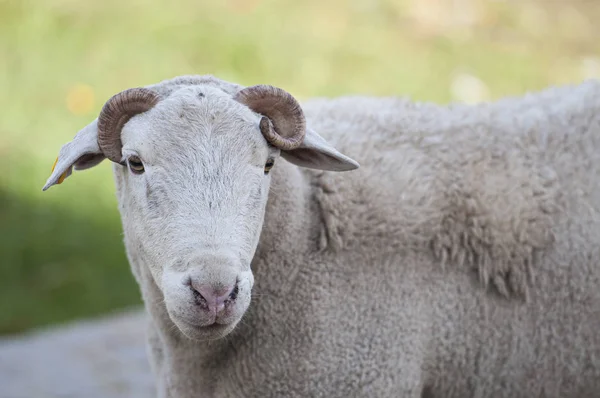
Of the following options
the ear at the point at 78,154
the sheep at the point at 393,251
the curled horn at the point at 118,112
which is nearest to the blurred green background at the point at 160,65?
the sheep at the point at 393,251

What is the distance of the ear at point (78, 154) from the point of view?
10.7 ft

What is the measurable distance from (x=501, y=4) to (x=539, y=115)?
9821mm

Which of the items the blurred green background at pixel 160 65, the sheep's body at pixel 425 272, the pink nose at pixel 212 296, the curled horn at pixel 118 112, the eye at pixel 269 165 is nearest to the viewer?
the pink nose at pixel 212 296

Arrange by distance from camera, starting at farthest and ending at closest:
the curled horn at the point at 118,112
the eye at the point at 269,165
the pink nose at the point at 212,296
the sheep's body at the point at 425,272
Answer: the sheep's body at the point at 425,272, the eye at the point at 269,165, the curled horn at the point at 118,112, the pink nose at the point at 212,296

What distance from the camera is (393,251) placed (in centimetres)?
375

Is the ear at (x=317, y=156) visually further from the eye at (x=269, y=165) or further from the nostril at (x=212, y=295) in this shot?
the nostril at (x=212, y=295)

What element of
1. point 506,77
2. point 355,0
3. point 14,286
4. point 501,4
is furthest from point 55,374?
point 501,4

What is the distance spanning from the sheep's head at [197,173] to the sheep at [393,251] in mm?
13

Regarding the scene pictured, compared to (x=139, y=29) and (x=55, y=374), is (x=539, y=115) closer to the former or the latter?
(x=55, y=374)

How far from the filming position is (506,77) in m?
11.0

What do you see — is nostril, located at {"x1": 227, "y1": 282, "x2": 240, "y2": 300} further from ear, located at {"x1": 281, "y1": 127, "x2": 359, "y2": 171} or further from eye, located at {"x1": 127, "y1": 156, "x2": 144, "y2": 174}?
ear, located at {"x1": 281, "y1": 127, "x2": 359, "y2": 171}

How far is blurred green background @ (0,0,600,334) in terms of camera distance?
25.8 feet

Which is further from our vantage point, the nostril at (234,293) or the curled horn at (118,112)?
the curled horn at (118,112)

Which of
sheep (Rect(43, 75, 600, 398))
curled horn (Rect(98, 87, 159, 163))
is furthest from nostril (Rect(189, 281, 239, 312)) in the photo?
curled horn (Rect(98, 87, 159, 163))
